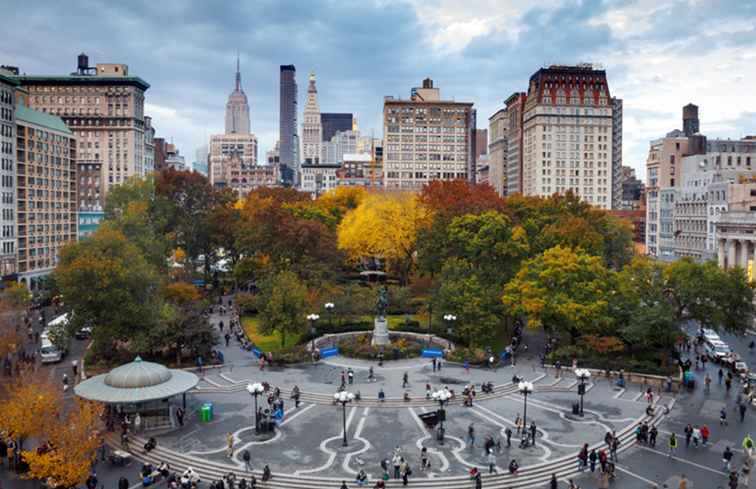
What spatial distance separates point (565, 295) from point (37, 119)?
76810 mm

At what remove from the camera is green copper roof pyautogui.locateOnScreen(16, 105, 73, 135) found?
8403 centimetres

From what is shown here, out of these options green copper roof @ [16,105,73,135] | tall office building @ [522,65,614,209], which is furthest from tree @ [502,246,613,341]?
tall office building @ [522,65,614,209]

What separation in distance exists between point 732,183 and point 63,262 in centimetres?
8855

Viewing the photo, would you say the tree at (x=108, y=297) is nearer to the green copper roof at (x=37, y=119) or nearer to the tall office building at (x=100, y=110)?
the green copper roof at (x=37, y=119)

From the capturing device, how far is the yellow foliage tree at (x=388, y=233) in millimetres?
76875

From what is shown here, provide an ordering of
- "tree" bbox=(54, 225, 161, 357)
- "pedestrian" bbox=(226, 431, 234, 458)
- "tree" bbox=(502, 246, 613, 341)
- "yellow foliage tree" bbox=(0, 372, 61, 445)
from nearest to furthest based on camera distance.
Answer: "yellow foliage tree" bbox=(0, 372, 61, 445) → "pedestrian" bbox=(226, 431, 234, 458) → "tree" bbox=(54, 225, 161, 357) → "tree" bbox=(502, 246, 613, 341)

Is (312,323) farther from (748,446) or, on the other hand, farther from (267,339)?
(748,446)

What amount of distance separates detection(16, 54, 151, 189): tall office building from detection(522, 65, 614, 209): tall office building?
9137cm

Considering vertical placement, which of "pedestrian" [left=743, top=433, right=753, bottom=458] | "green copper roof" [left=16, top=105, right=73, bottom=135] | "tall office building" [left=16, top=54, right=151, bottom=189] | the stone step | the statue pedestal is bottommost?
the stone step

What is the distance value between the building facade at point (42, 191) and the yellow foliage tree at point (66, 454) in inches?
2438

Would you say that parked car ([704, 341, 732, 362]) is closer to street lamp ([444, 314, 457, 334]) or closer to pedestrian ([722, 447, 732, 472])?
street lamp ([444, 314, 457, 334])

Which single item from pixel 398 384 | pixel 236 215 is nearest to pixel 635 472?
pixel 398 384

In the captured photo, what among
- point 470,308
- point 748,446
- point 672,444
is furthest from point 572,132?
point 672,444

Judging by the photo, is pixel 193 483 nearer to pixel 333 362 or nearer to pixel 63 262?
pixel 333 362
